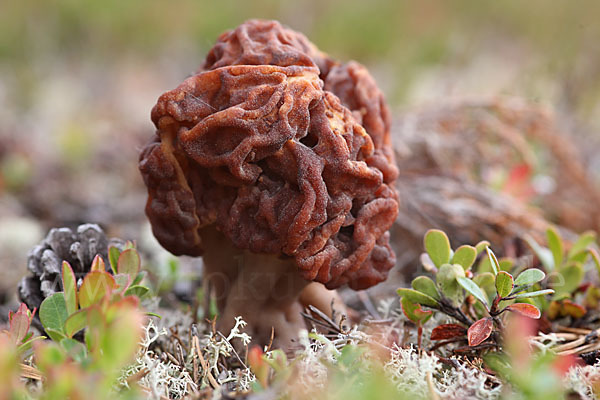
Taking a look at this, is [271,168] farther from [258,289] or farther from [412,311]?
[412,311]

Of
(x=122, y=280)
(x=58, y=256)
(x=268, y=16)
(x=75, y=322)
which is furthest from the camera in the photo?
(x=268, y=16)

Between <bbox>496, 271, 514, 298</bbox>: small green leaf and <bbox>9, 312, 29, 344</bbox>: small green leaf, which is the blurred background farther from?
<bbox>496, 271, 514, 298</bbox>: small green leaf

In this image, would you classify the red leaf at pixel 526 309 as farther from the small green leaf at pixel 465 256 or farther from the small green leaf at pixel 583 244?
the small green leaf at pixel 583 244

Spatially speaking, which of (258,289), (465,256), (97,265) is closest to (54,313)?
(97,265)

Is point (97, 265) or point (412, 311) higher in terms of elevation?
point (97, 265)

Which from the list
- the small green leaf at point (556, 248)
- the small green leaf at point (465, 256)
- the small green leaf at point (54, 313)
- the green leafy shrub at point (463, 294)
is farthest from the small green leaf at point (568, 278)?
the small green leaf at point (54, 313)

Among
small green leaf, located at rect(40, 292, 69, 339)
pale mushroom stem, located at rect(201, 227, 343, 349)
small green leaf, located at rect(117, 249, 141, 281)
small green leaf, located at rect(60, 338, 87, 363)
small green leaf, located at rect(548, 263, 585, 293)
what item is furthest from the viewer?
small green leaf, located at rect(548, 263, 585, 293)

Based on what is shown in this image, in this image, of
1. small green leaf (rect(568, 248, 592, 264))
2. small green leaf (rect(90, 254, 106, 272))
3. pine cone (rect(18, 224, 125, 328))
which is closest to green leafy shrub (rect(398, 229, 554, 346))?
small green leaf (rect(568, 248, 592, 264))
